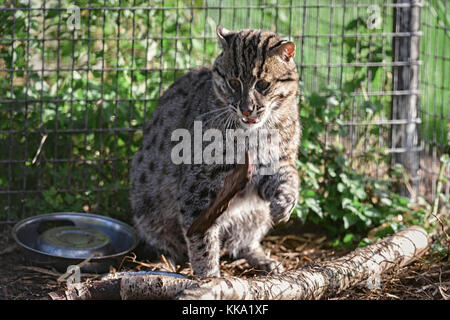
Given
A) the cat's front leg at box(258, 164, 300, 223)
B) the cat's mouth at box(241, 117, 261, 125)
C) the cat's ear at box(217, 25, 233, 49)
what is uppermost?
the cat's ear at box(217, 25, 233, 49)

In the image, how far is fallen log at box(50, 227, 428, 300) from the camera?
12.0ft

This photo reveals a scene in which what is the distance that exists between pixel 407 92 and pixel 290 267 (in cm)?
206

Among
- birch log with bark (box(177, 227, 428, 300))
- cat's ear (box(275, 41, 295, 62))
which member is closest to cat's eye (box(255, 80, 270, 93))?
cat's ear (box(275, 41, 295, 62))

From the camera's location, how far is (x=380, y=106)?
6.23 m

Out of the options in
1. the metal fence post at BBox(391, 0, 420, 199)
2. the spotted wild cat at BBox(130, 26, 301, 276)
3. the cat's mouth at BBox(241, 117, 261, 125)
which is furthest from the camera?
the metal fence post at BBox(391, 0, 420, 199)

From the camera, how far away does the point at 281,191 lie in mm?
4816

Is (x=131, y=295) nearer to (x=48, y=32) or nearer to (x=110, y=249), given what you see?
(x=110, y=249)

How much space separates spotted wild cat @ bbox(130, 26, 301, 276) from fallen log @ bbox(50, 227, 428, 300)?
619 millimetres

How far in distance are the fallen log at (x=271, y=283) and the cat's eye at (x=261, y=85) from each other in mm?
1169

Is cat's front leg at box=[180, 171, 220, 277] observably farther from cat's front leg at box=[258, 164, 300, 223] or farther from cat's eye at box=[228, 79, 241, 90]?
cat's eye at box=[228, 79, 241, 90]

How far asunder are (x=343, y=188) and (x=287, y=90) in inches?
54.7

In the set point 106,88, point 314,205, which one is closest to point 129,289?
point 314,205

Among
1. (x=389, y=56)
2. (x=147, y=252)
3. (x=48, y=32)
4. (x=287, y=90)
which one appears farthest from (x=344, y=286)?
(x=48, y=32)

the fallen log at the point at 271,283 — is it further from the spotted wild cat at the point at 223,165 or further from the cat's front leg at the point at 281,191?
the spotted wild cat at the point at 223,165
